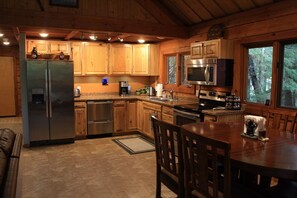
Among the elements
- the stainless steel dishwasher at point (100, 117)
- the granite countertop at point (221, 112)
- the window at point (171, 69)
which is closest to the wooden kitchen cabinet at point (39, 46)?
the stainless steel dishwasher at point (100, 117)

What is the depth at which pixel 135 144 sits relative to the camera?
5.53 metres

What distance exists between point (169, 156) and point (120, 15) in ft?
11.6

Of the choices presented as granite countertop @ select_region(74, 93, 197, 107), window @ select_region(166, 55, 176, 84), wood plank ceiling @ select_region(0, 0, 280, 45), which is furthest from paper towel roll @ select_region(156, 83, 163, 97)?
wood plank ceiling @ select_region(0, 0, 280, 45)

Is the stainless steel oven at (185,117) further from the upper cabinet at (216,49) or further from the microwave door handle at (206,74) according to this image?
the upper cabinet at (216,49)

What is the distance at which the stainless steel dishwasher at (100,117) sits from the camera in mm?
5941

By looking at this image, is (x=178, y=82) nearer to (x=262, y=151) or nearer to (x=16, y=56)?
(x=262, y=151)

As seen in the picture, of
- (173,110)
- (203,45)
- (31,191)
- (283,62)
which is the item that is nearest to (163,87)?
(173,110)

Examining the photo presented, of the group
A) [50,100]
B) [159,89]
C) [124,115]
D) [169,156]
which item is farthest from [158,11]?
[169,156]

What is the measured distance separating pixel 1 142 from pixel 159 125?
1.45 m

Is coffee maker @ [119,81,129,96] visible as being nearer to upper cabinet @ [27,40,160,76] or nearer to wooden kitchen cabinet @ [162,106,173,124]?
upper cabinet @ [27,40,160,76]

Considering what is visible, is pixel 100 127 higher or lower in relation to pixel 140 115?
lower

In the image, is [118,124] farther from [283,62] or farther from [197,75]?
[283,62]

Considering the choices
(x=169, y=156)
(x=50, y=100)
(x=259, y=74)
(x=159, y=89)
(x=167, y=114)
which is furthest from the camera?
(x=159, y=89)

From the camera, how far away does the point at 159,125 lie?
2.39 m
